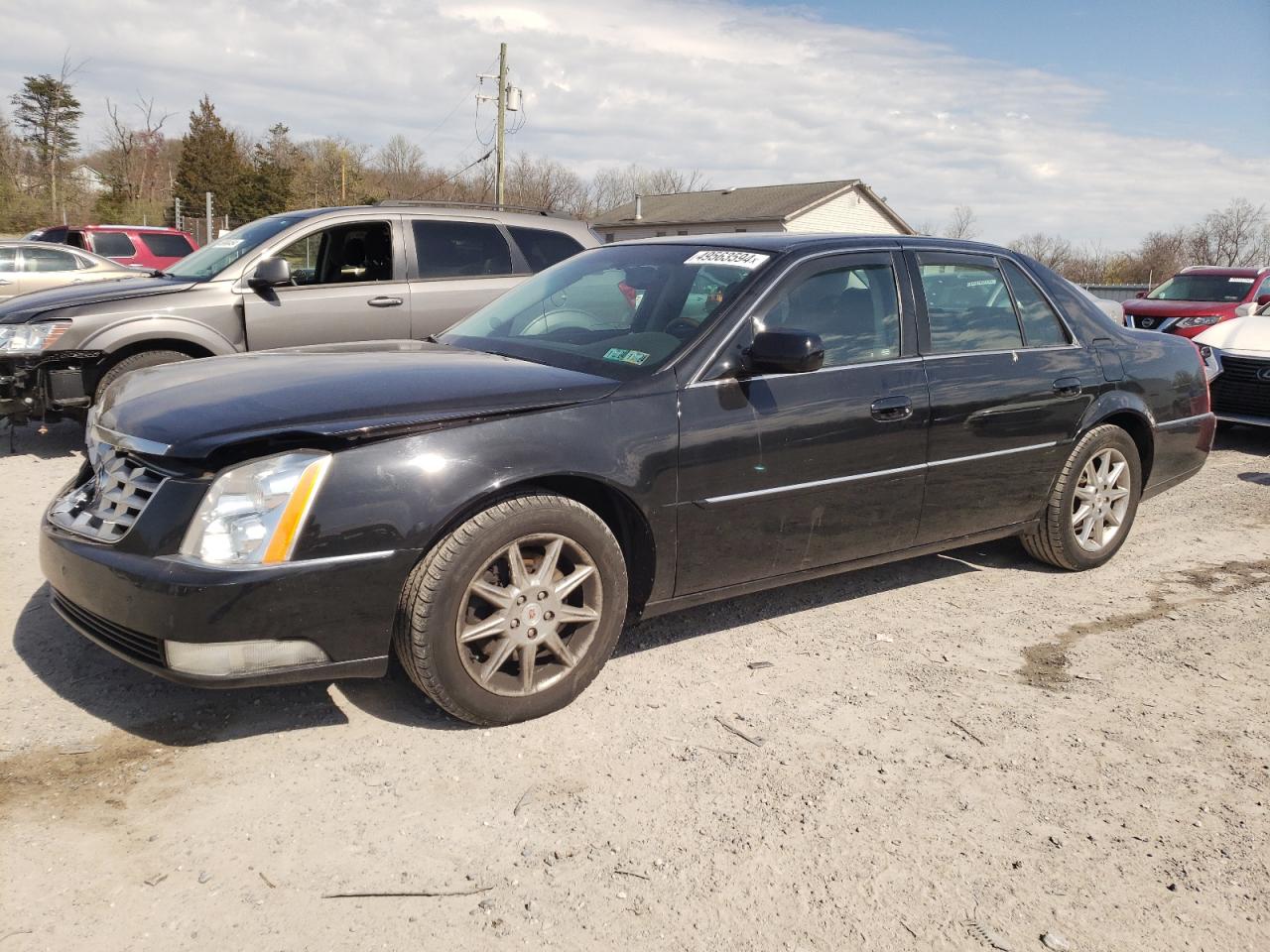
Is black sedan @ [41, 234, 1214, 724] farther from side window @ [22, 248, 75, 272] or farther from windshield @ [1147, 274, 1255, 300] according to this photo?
side window @ [22, 248, 75, 272]

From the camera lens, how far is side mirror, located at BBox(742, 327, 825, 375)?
3.62 metres

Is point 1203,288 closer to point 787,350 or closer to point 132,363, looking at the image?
point 787,350

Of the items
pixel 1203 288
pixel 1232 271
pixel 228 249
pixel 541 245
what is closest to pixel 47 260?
pixel 228 249

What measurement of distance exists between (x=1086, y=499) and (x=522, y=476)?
133 inches

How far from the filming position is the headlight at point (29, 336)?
21.7 ft

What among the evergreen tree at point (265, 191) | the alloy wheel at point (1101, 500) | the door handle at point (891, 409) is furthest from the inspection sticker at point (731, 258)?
the evergreen tree at point (265, 191)

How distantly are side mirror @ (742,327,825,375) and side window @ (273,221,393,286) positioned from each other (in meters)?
4.71

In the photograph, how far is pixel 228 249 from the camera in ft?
24.5

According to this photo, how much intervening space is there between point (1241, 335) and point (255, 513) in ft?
31.3

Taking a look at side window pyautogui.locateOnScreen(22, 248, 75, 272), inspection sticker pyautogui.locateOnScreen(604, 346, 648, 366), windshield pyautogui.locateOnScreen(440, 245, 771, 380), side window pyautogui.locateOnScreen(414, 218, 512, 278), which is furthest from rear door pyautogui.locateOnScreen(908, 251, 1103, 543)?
side window pyautogui.locateOnScreen(22, 248, 75, 272)

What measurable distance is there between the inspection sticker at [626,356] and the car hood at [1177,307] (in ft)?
43.2

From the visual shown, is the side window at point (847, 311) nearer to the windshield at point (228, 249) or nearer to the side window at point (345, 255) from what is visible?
the side window at point (345, 255)

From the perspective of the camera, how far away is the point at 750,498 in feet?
12.4

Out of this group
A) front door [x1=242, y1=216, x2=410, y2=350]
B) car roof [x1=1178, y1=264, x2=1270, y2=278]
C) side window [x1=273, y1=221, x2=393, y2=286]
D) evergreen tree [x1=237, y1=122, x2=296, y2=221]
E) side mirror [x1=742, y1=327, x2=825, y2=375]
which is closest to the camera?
side mirror [x1=742, y1=327, x2=825, y2=375]
